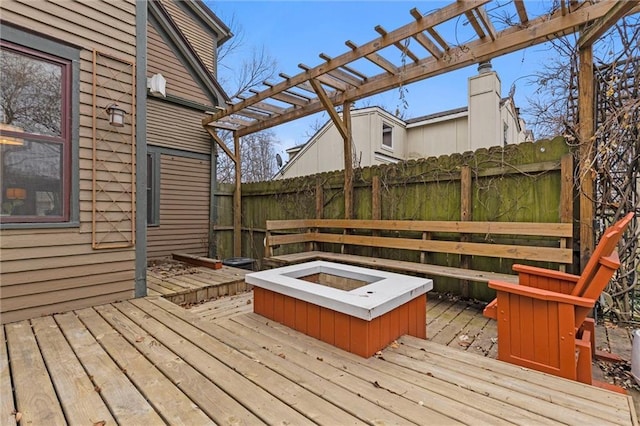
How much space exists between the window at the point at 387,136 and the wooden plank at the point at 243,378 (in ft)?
28.3

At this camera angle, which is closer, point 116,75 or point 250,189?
point 116,75

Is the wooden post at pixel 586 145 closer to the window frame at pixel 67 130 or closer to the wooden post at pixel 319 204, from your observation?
the wooden post at pixel 319 204

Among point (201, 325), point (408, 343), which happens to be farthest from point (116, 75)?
point (408, 343)

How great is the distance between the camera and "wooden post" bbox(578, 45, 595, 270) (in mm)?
3096

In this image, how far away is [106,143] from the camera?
10.9 feet

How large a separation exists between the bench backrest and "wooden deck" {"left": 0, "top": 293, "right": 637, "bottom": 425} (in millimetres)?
1349

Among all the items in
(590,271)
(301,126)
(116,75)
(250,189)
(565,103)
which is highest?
(301,126)

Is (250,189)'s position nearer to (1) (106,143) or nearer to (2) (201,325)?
(1) (106,143)

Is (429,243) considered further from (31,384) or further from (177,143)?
(177,143)

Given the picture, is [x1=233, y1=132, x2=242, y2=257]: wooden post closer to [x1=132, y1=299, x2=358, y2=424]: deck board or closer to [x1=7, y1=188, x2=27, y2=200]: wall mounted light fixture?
[x1=7, y1=188, x2=27, y2=200]: wall mounted light fixture

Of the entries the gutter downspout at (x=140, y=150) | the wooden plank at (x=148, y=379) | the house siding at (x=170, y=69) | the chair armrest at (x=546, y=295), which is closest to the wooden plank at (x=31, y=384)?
the wooden plank at (x=148, y=379)

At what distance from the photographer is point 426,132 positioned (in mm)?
10125

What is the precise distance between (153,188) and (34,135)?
3152 millimetres

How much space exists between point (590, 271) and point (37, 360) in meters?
3.60
